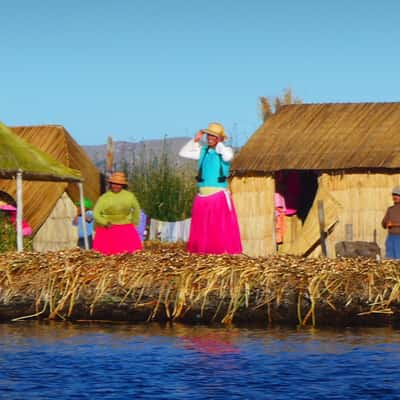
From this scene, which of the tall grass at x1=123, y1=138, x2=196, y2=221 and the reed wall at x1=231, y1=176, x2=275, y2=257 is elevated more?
the tall grass at x1=123, y1=138, x2=196, y2=221

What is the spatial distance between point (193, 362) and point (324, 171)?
14499 mm

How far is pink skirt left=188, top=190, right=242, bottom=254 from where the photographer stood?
1755 cm

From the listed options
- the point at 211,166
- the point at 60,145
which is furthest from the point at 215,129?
the point at 60,145

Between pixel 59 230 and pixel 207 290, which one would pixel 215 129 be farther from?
pixel 59 230

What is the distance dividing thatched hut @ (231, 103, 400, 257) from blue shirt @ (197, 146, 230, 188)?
7.37m

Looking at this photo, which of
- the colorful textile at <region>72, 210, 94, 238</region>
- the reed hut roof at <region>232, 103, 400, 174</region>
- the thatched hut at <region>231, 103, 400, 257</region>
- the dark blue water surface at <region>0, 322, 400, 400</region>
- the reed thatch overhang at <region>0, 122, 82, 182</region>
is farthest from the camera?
the reed hut roof at <region>232, 103, 400, 174</region>

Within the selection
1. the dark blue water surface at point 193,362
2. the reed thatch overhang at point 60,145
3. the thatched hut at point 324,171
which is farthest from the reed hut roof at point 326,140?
the dark blue water surface at point 193,362

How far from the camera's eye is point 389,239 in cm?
1938

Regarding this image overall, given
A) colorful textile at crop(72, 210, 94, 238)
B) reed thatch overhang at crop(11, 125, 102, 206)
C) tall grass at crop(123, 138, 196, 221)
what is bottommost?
colorful textile at crop(72, 210, 94, 238)

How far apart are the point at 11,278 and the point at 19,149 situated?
19.1ft

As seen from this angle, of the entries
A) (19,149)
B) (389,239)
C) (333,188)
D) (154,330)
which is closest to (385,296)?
(154,330)

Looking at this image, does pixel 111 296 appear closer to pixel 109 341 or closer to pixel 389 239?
pixel 109 341

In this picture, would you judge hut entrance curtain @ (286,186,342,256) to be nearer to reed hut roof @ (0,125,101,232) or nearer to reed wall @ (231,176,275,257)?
reed wall @ (231,176,275,257)

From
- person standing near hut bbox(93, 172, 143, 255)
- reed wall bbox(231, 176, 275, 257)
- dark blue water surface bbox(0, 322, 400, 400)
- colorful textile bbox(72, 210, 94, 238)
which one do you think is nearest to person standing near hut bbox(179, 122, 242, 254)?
person standing near hut bbox(93, 172, 143, 255)
